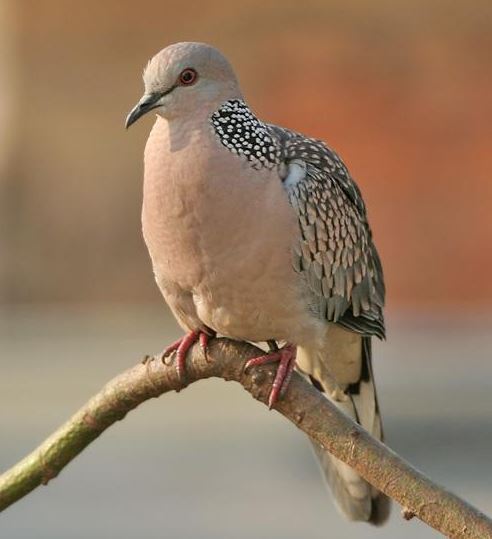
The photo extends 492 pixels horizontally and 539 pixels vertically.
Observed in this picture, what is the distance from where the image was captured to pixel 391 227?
914 cm

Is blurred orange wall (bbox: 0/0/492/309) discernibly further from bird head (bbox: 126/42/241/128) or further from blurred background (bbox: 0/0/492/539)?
bird head (bbox: 126/42/241/128)

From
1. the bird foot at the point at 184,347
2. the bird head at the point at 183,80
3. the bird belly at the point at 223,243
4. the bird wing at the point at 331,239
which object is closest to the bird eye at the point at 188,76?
the bird head at the point at 183,80

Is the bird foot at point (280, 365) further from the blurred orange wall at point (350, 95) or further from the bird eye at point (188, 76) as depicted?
the blurred orange wall at point (350, 95)

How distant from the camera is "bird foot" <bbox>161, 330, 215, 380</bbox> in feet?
10.5

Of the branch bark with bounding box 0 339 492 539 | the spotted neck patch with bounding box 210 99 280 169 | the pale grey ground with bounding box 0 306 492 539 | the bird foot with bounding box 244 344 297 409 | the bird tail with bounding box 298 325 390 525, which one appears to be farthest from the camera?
the pale grey ground with bounding box 0 306 492 539

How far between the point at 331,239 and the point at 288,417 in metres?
0.63

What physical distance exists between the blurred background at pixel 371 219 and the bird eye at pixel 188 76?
559cm

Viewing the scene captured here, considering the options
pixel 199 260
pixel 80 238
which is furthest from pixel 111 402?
pixel 80 238

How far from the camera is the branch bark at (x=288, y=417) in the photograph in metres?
2.79

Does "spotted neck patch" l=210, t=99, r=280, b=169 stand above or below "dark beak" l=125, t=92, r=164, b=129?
below

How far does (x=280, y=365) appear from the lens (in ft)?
A: 10.9

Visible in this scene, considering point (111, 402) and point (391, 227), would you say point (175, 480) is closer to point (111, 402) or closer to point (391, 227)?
point (391, 227)

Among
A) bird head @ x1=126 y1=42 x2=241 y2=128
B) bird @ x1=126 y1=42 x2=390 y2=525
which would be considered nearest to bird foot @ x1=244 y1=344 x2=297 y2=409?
bird @ x1=126 y1=42 x2=390 y2=525

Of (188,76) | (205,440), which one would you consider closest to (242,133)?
(188,76)
